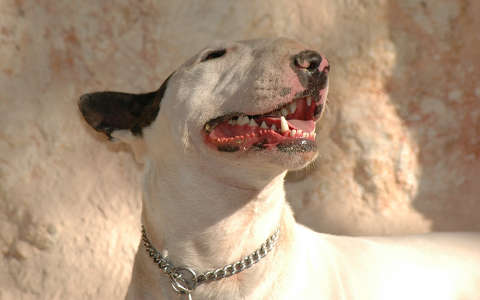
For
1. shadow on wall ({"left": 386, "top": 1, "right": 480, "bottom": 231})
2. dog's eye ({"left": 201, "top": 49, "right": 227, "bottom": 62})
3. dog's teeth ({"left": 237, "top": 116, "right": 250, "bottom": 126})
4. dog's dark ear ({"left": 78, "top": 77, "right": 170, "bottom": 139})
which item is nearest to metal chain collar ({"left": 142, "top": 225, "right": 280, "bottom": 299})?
dog's teeth ({"left": 237, "top": 116, "right": 250, "bottom": 126})

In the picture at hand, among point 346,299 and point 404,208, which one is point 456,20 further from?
point 346,299

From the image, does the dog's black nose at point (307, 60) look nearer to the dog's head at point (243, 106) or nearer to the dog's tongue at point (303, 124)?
the dog's head at point (243, 106)

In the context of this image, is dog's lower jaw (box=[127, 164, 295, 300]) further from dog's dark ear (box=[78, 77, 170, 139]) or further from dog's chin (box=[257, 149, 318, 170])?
dog's dark ear (box=[78, 77, 170, 139])

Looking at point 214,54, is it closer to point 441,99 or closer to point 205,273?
point 205,273

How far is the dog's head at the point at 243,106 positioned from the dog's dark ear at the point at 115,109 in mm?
80

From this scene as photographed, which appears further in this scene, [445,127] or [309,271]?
[445,127]

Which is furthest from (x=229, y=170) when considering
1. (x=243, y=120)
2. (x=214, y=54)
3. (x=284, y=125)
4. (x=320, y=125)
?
(x=320, y=125)

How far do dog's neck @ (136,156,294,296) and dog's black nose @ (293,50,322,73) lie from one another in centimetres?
47

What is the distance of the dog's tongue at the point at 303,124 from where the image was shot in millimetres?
2568

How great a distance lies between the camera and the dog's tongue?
257cm

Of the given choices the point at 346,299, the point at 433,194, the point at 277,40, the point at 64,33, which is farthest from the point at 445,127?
the point at 64,33

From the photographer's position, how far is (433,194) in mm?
4676

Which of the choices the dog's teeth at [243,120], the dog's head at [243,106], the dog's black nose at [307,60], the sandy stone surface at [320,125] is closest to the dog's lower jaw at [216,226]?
the dog's head at [243,106]

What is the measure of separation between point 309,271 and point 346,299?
28 centimetres
